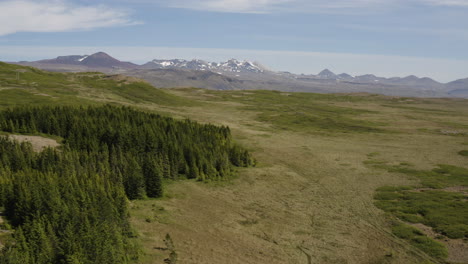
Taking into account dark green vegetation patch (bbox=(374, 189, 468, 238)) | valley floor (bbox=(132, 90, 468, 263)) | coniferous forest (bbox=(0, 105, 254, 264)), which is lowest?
valley floor (bbox=(132, 90, 468, 263))

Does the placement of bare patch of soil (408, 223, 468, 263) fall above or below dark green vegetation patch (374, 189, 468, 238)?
below

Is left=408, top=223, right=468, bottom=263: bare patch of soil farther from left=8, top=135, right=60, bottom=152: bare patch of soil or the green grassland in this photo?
left=8, top=135, right=60, bottom=152: bare patch of soil

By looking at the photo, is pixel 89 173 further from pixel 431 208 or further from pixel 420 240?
pixel 431 208

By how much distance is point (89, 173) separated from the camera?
57.4 m

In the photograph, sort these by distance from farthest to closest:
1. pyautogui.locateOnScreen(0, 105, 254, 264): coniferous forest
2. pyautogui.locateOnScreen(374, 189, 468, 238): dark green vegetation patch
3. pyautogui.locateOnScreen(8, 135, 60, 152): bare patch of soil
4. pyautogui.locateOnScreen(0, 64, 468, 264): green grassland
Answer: pyautogui.locateOnScreen(8, 135, 60, 152): bare patch of soil < pyautogui.locateOnScreen(374, 189, 468, 238): dark green vegetation patch < pyautogui.locateOnScreen(0, 64, 468, 264): green grassland < pyautogui.locateOnScreen(0, 105, 254, 264): coniferous forest

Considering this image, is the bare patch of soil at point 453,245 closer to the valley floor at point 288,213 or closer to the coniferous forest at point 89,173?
the valley floor at point 288,213

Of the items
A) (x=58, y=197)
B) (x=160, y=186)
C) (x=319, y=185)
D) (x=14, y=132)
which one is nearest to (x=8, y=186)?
(x=58, y=197)

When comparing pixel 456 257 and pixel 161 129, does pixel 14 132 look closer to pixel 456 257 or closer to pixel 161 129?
pixel 161 129

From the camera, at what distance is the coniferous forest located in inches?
1331

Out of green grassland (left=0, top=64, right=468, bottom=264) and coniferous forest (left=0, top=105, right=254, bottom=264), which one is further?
green grassland (left=0, top=64, right=468, bottom=264)

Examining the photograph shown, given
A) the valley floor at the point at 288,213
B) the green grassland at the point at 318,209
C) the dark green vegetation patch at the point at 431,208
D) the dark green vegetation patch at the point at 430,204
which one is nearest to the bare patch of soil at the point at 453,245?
the green grassland at the point at 318,209

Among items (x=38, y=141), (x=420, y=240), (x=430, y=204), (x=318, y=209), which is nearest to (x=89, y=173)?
(x=38, y=141)

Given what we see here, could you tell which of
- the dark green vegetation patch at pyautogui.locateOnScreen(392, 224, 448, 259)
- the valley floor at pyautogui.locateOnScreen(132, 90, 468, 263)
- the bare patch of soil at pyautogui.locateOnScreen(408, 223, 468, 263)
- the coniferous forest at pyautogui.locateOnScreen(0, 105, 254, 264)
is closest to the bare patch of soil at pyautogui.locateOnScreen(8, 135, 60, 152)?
the coniferous forest at pyautogui.locateOnScreen(0, 105, 254, 264)

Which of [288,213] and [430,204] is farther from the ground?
[430,204]
